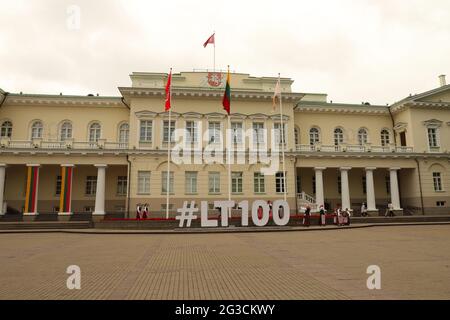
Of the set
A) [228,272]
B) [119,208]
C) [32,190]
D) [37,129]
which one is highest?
[37,129]

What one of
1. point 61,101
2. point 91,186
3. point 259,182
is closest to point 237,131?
point 259,182

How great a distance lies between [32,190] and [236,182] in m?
18.7

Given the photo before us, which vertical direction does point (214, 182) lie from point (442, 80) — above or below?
below

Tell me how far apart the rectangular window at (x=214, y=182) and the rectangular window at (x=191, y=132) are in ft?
12.6

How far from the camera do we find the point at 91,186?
3256cm

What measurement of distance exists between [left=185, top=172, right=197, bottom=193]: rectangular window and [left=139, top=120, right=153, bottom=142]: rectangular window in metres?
5.20

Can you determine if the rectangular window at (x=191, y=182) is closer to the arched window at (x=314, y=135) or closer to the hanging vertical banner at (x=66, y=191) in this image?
the hanging vertical banner at (x=66, y=191)

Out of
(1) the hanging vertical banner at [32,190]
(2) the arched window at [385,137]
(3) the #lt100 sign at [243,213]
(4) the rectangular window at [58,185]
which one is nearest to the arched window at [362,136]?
(2) the arched window at [385,137]

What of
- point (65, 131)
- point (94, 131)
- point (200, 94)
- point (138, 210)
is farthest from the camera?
point (94, 131)

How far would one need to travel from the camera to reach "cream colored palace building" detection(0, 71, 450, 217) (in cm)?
2983

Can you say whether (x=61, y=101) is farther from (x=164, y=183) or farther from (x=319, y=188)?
(x=319, y=188)

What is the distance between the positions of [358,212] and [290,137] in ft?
36.9
